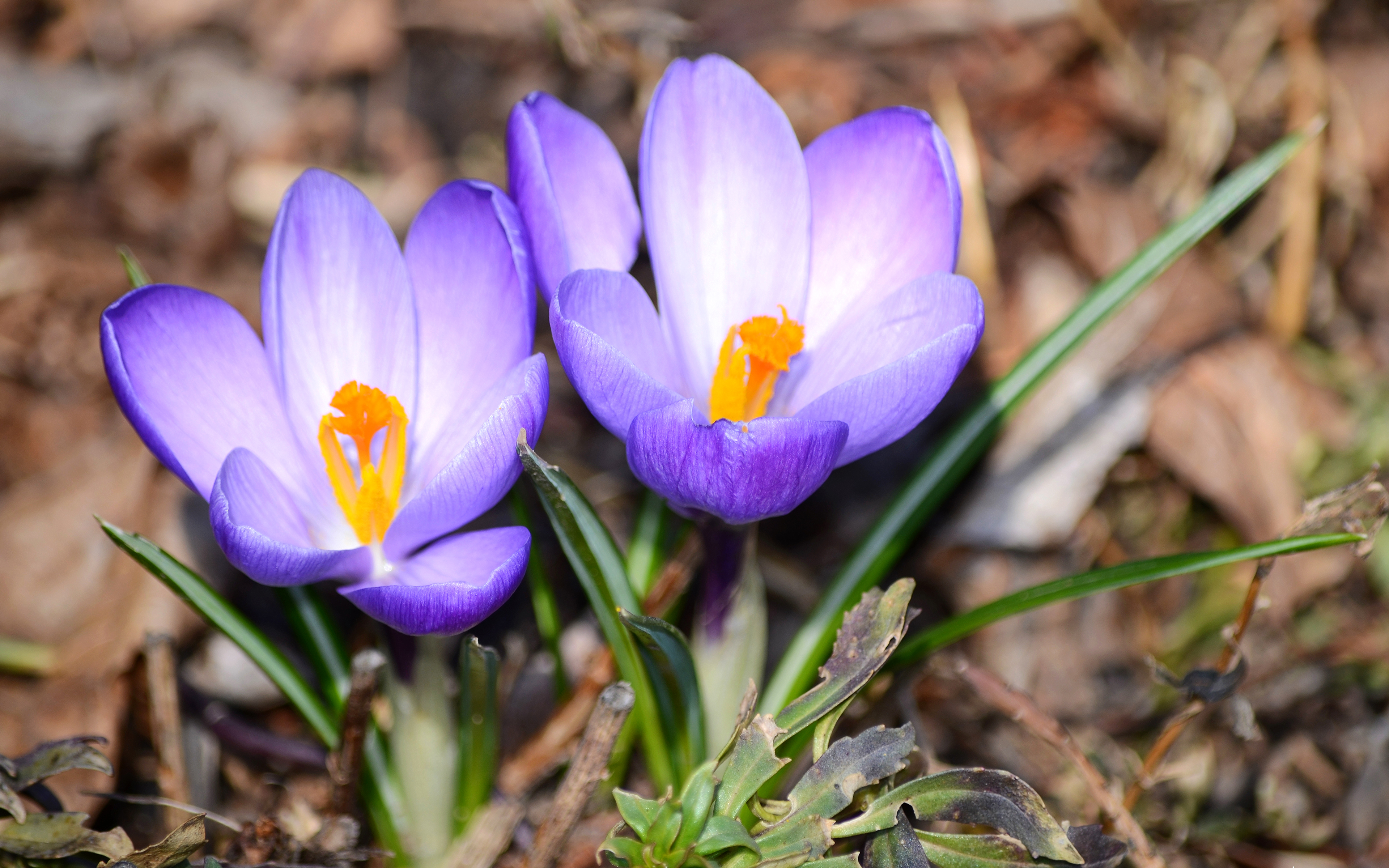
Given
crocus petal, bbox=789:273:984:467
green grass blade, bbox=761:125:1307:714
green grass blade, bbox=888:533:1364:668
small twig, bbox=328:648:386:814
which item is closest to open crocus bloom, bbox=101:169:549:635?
small twig, bbox=328:648:386:814

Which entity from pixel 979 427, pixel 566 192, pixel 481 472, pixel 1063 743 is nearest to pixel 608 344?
pixel 481 472

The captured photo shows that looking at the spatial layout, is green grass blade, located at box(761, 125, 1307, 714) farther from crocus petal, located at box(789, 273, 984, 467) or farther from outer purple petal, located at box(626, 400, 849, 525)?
outer purple petal, located at box(626, 400, 849, 525)

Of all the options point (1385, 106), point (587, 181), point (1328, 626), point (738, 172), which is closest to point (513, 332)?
point (587, 181)

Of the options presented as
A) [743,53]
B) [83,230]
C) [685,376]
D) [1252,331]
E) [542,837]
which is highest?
[743,53]

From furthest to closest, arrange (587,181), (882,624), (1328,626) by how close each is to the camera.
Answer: (1328,626), (587,181), (882,624)

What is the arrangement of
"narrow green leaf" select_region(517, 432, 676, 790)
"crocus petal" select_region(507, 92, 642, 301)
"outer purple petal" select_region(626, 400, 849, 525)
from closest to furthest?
"outer purple petal" select_region(626, 400, 849, 525)
"narrow green leaf" select_region(517, 432, 676, 790)
"crocus petal" select_region(507, 92, 642, 301)

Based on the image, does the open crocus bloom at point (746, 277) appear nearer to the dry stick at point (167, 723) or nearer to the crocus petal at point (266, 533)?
the crocus petal at point (266, 533)

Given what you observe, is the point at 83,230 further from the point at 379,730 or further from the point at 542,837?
the point at 542,837
